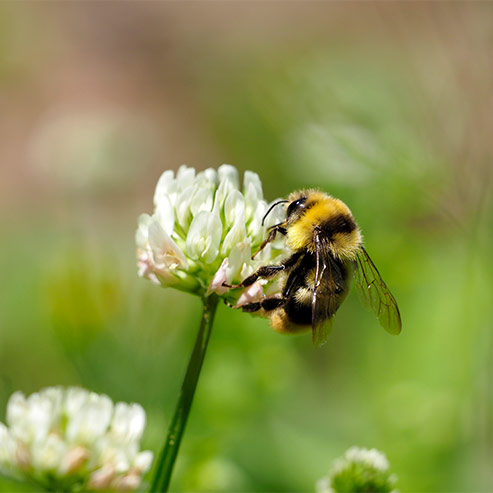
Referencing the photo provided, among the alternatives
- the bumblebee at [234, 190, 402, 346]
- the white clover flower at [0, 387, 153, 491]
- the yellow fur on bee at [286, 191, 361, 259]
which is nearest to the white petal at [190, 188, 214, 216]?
the bumblebee at [234, 190, 402, 346]

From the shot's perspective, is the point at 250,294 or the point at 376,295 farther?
the point at 376,295

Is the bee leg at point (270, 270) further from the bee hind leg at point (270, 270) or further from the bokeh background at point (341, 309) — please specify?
the bokeh background at point (341, 309)

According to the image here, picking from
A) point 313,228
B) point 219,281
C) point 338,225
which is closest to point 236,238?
point 219,281

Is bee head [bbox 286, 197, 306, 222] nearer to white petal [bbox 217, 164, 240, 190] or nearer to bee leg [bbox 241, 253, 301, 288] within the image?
bee leg [bbox 241, 253, 301, 288]

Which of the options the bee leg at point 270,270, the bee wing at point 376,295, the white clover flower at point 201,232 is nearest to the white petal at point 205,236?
the white clover flower at point 201,232

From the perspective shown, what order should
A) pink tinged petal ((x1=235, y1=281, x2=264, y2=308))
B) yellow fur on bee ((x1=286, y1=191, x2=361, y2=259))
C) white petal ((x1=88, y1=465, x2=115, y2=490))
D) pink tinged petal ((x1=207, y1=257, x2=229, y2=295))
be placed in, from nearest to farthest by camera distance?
white petal ((x1=88, y1=465, x2=115, y2=490)) → pink tinged petal ((x1=207, y1=257, x2=229, y2=295)) → pink tinged petal ((x1=235, y1=281, x2=264, y2=308)) → yellow fur on bee ((x1=286, y1=191, x2=361, y2=259))

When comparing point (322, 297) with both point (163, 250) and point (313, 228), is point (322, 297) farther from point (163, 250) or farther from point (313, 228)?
point (163, 250)
